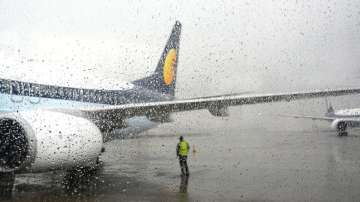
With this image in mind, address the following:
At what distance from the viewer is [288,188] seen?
9.73 metres

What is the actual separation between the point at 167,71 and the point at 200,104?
8.57 metres

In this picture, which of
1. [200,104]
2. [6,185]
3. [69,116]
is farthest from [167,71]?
[69,116]

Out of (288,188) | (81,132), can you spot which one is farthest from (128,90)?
(288,188)

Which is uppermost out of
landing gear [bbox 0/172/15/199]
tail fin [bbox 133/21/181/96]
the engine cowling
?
tail fin [bbox 133/21/181/96]

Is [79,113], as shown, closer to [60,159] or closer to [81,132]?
[81,132]

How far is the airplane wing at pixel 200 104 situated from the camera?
11125mm

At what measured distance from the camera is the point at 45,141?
28.4 ft

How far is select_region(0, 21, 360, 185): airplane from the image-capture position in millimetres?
8781

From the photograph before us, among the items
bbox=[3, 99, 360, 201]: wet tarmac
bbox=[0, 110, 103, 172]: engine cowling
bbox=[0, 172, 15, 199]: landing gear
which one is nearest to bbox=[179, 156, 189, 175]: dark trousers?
bbox=[3, 99, 360, 201]: wet tarmac

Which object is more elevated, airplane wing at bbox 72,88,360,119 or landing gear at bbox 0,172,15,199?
airplane wing at bbox 72,88,360,119

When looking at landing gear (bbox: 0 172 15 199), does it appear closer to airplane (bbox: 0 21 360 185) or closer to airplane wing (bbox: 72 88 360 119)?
airplane (bbox: 0 21 360 185)

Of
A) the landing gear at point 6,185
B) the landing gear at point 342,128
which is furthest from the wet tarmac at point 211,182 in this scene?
the landing gear at point 342,128

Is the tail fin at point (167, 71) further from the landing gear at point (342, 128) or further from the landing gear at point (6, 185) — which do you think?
the landing gear at point (342, 128)

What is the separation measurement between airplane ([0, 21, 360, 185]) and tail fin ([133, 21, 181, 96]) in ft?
6.87
